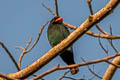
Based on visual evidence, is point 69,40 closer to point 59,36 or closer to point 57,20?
point 59,36

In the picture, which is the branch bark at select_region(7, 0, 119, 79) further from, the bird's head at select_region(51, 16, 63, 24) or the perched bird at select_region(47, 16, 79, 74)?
the bird's head at select_region(51, 16, 63, 24)

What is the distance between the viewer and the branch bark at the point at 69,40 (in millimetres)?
2623

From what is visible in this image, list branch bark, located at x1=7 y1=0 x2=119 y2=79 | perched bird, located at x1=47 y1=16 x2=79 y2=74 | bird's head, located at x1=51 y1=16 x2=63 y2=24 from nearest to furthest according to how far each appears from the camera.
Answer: branch bark, located at x1=7 y1=0 x2=119 y2=79, perched bird, located at x1=47 y1=16 x2=79 y2=74, bird's head, located at x1=51 y1=16 x2=63 y2=24

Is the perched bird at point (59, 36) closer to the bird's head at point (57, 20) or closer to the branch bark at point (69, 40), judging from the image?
the bird's head at point (57, 20)

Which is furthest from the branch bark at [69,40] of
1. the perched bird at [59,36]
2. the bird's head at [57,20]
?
the bird's head at [57,20]

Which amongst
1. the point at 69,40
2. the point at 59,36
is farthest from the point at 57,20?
the point at 69,40

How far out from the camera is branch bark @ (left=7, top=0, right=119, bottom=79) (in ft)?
8.61

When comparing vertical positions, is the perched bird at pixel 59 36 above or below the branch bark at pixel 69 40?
above

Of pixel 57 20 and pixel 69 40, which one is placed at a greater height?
pixel 57 20

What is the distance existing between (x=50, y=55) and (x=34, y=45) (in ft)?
2.70

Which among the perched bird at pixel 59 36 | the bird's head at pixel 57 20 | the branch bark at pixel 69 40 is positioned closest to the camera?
the branch bark at pixel 69 40

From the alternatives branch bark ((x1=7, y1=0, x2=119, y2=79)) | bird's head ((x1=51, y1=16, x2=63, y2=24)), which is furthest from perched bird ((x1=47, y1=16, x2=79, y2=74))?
branch bark ((x1=7, y1=0, x2=119, y2=79))

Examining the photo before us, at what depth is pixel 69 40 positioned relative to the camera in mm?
2822

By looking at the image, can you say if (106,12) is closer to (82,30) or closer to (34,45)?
(82,30)
